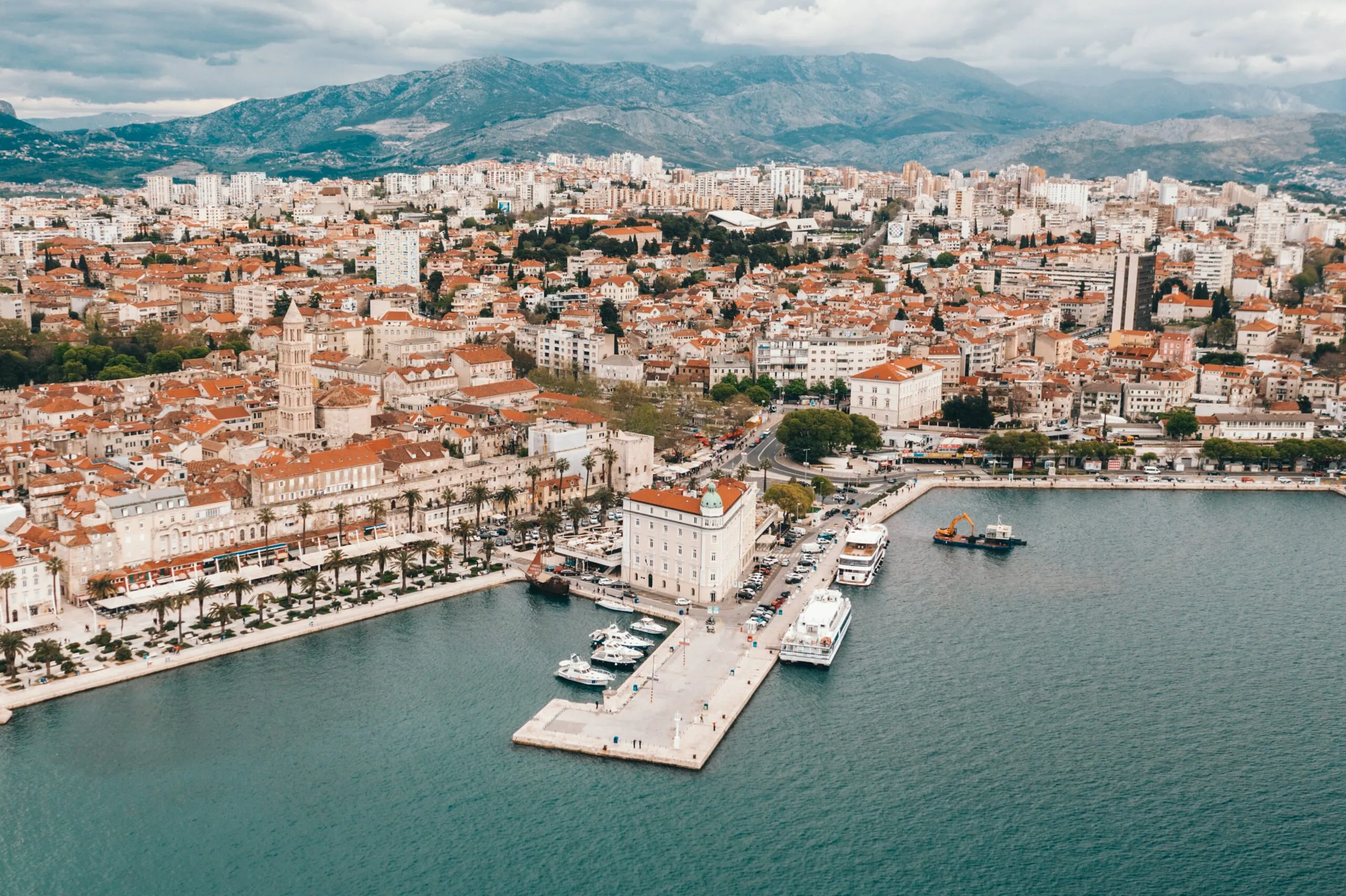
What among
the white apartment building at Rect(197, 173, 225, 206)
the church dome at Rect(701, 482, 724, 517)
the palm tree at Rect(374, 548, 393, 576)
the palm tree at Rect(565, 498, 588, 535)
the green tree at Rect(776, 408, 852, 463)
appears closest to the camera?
the church dome at Rect(701, 482, 724, 517)

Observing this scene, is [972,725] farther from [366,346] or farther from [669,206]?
[669,206]

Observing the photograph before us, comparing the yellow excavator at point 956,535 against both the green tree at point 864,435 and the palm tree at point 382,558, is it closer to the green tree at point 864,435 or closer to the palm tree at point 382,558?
the green tree at point 864,435

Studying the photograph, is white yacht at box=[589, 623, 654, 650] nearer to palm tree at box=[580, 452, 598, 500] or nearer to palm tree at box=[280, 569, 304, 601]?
palm tree at box=[280, 569, 304, 601]

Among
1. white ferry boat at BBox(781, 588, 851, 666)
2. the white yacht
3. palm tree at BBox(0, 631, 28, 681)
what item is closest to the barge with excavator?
white ferry boat at BBox(781, 588, 851, 666)

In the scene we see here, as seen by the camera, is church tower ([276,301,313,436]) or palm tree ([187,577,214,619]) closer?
palm tree ([187,577,214,619])

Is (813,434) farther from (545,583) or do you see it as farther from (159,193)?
(159,193)

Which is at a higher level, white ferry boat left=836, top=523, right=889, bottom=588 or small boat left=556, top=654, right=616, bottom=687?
white ferry boat left=836, top=523, right=889, bottom=588
